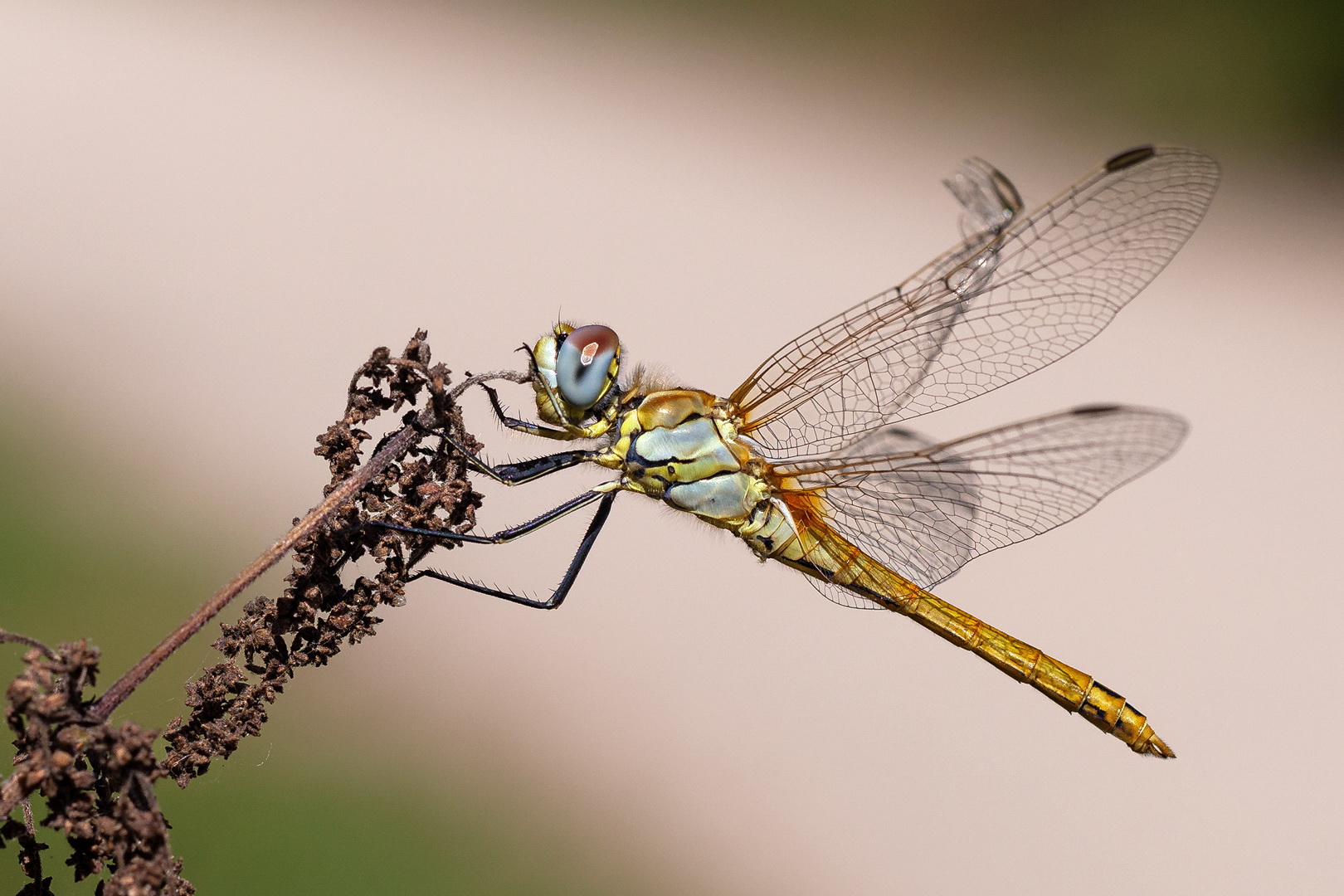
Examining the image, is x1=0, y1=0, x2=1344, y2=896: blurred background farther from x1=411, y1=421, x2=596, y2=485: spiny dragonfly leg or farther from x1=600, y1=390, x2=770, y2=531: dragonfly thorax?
x1=600, y1=390, x2=770, y2=531: dragonfly thorax

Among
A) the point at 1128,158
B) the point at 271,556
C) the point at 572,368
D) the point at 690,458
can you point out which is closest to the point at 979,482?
the point at 690,458

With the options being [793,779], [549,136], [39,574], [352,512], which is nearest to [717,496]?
[352,512]

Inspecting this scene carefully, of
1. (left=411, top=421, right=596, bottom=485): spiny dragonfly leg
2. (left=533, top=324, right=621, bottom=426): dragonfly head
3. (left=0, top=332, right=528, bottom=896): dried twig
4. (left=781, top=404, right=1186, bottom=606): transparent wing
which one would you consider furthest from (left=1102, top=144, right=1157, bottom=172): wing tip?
(left=0, top=332, right=528, bottom=896): dried twig

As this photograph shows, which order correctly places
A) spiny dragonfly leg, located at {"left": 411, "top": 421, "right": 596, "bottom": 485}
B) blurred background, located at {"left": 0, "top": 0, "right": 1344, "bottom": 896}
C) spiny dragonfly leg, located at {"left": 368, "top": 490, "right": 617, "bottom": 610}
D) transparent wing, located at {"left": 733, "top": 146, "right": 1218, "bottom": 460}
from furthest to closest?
blurred background, located at {"left": 0, "top": 0, "right": 1344, "bottom": 896} → transparent wing, located at {"left": 733, "top": 146, "right": 1218, "bottom": 460} → spiny dragonfly leg, located at {"left": 368, "top": 490, "right": 617, "bottom": 610} → spiny dragonfly leg, located at {"left": 411, "top": 421, "right": 596, "bottom": 485}

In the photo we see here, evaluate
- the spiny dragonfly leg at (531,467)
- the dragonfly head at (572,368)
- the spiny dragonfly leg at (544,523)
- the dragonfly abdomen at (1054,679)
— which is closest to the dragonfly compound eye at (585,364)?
the dragonfly head at (572,368)

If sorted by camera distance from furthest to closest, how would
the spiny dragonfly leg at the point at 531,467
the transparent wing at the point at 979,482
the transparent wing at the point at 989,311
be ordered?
1. the transparent wing at the point at 989,311
2. the transparent wing at the point at 979,482
3. the spiny dragonfly leg at the point at 531,467

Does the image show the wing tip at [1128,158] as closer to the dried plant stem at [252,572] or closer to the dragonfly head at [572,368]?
the dragonfly head at [572,368]
